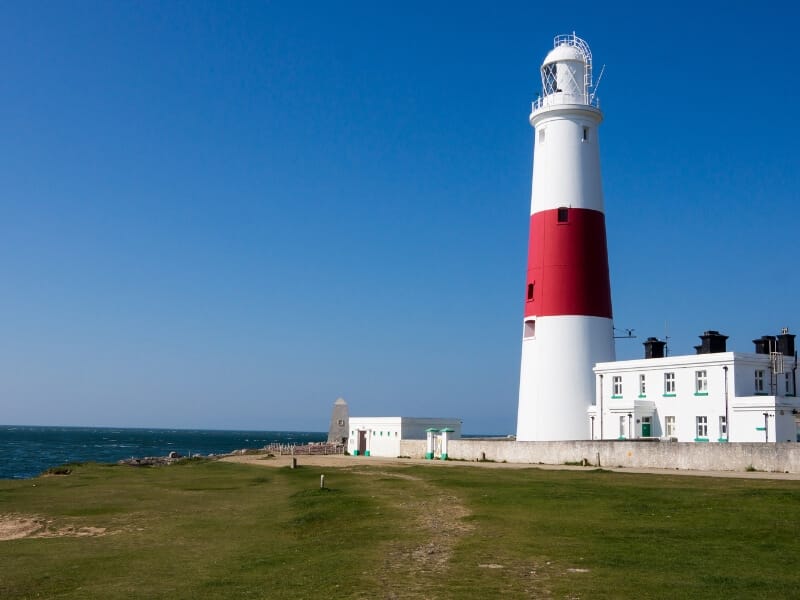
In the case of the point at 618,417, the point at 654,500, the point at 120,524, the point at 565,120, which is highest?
the point at 565,120

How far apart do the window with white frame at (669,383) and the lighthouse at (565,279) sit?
119 inches

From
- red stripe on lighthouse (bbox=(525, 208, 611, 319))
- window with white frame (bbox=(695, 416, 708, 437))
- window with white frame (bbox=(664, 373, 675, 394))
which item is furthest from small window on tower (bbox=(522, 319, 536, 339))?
window with white frame (bbox=(695, 416, 708, 437))

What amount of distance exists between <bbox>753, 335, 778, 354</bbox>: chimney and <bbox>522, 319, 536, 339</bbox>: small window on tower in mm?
10816

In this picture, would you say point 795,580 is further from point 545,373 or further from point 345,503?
point 545,373

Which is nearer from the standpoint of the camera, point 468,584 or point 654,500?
point 468,584

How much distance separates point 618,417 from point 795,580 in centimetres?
2743

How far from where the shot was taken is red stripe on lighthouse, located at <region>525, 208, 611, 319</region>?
4019 centimetres

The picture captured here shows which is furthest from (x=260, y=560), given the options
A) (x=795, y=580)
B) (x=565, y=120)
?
(x=565, y=120)

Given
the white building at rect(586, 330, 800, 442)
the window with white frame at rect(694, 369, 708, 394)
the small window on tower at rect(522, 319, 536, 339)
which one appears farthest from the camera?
the small window on tower at rect(522, 319, 536, 339)

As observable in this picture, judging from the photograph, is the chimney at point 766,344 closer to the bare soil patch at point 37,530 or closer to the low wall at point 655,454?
the low wall at point 655,454

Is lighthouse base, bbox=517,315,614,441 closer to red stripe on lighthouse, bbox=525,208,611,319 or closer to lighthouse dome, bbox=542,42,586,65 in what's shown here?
red stripe on lighthouse, bbox=525,208,611,319

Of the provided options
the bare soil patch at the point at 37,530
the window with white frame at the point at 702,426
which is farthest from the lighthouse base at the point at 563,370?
the bare soil patch at the point at 37,530

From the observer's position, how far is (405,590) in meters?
13.4

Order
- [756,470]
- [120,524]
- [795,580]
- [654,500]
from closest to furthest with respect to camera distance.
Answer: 1. [795,580]
2. [654,500]
3. [120,524]
4. [756,470]
